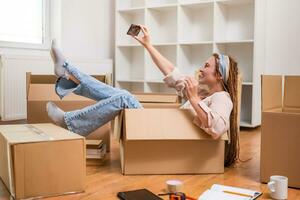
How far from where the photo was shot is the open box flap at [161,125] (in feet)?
5.89

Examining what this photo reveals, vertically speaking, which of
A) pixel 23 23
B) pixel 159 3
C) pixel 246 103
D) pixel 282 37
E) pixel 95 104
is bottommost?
pixel 246 103

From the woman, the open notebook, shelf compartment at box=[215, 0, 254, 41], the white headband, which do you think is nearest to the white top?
the woman

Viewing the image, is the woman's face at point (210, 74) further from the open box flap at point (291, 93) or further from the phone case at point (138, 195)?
the phone case at point (138, 195)

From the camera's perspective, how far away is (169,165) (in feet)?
6.13

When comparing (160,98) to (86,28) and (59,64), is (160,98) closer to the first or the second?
(59,64)

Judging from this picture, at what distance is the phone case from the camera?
1462 millimetres

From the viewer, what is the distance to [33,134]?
161 cm

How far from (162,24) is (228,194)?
9.46ft

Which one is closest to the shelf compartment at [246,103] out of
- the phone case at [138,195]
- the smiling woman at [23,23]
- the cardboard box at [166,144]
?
the cardboard box at [166,144]

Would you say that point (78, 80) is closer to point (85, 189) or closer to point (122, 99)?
point (122, 99)

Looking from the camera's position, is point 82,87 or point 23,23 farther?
point 23,23

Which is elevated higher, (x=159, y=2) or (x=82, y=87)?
(x=159, y=2)

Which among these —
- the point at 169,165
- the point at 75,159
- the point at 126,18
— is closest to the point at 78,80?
the point at 75,159

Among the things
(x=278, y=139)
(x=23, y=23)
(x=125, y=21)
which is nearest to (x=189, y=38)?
(x=125, y=21)
